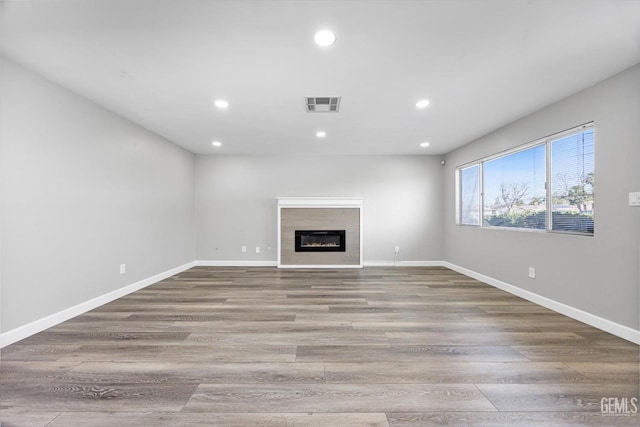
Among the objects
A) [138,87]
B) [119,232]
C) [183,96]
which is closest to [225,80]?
[183,96]

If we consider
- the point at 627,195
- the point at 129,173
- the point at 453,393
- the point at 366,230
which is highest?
the point at 129,173

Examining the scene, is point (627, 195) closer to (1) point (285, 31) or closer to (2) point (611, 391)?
(2) point (611, 391)

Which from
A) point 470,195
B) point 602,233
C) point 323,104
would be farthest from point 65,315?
point 470,195

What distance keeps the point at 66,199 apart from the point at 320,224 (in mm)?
4075

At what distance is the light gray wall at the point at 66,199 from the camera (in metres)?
2.40

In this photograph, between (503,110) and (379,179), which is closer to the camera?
(503,110)

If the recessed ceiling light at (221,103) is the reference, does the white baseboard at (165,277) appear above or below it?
below

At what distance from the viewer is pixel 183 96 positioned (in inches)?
121

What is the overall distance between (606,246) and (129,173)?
5.62 metres

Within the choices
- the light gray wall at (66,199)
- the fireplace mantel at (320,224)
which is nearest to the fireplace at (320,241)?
the fireplace mantel at (320,224)

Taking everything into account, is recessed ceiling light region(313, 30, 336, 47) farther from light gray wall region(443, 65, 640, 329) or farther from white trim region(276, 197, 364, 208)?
white trim region(276, 197, 364, 208)

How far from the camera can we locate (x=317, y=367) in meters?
2.02

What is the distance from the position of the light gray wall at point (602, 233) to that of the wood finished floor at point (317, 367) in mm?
351

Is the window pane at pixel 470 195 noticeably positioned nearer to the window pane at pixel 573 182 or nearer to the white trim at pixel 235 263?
the window pane at pixel 573 182
